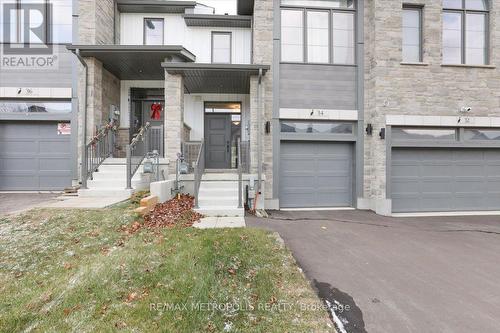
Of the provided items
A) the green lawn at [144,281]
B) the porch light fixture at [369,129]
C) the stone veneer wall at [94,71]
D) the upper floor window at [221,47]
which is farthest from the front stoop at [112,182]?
the porch light fixture at [369,129]

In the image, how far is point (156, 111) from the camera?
1076 centimetres

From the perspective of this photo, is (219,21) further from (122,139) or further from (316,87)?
(122,139)

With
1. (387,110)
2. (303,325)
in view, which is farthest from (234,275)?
(387,110)

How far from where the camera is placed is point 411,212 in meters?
8.77

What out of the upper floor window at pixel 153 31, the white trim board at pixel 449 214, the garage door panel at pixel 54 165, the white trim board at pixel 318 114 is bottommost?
the white trim board at pixel 449 214

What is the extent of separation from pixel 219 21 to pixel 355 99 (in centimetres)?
635

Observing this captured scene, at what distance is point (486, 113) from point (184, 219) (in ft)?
34.5

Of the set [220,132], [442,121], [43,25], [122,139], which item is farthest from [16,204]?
[442,121]

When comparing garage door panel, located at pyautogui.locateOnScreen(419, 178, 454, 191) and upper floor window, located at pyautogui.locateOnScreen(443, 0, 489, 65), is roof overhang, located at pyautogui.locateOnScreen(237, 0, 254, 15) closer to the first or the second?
upper floor window, located at pyautogui.locateOnScreen(443, 0, 489, 65)

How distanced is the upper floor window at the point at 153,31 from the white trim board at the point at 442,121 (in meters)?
9.57

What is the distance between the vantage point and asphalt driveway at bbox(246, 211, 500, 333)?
2748mm

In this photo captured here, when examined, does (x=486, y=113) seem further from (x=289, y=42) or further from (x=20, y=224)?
(x=20, y=224)

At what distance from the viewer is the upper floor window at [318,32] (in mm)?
8914

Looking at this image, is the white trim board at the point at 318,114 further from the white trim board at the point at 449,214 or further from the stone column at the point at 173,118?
the white trim board at the point at 449,214
